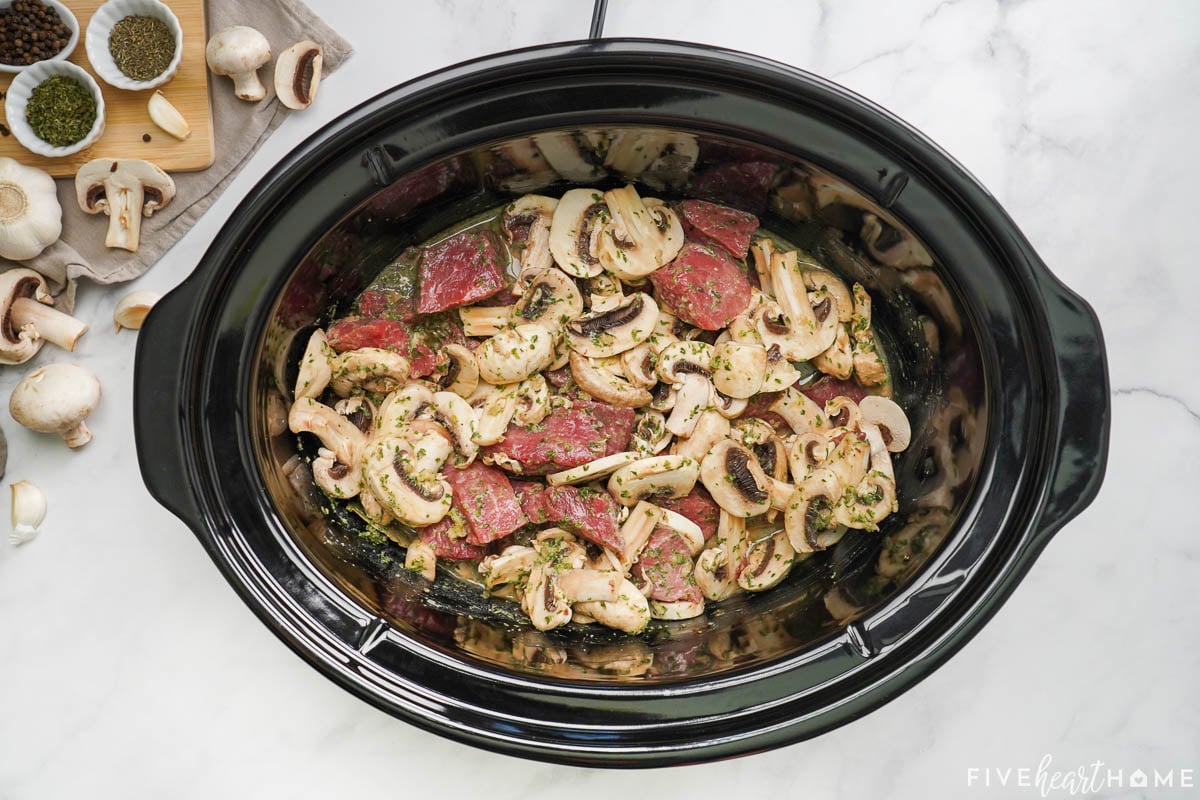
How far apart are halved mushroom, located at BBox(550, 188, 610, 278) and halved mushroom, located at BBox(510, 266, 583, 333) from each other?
38mm

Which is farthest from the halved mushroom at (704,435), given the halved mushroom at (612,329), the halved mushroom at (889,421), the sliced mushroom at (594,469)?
the halved mushroom at (889,421)

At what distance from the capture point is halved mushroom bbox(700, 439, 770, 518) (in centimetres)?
177

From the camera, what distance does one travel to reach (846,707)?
1.49m

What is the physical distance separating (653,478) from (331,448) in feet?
2.26

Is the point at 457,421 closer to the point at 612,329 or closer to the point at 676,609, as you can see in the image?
the point at 612,329

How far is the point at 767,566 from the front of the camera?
178 cm

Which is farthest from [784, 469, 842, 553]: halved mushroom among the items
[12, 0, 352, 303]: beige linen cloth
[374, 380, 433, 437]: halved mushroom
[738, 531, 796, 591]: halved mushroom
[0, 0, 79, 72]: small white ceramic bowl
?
[0, 0, 79, 72]: small white ceramic bowl

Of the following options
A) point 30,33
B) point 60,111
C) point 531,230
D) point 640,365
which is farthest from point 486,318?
point 30,33

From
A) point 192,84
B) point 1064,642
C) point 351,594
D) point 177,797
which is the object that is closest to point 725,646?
point 351,594

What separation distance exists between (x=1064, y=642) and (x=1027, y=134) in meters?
1.23

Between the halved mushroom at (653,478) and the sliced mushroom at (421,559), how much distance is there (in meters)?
0.41

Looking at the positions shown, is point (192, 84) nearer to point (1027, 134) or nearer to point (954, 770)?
point (1027, 134)

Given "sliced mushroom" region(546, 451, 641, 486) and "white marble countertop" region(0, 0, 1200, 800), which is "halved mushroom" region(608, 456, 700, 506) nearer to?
"sliced mushroom" region(546, 451, 641, 486)

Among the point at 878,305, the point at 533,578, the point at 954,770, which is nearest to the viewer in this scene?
the point at 533,578
